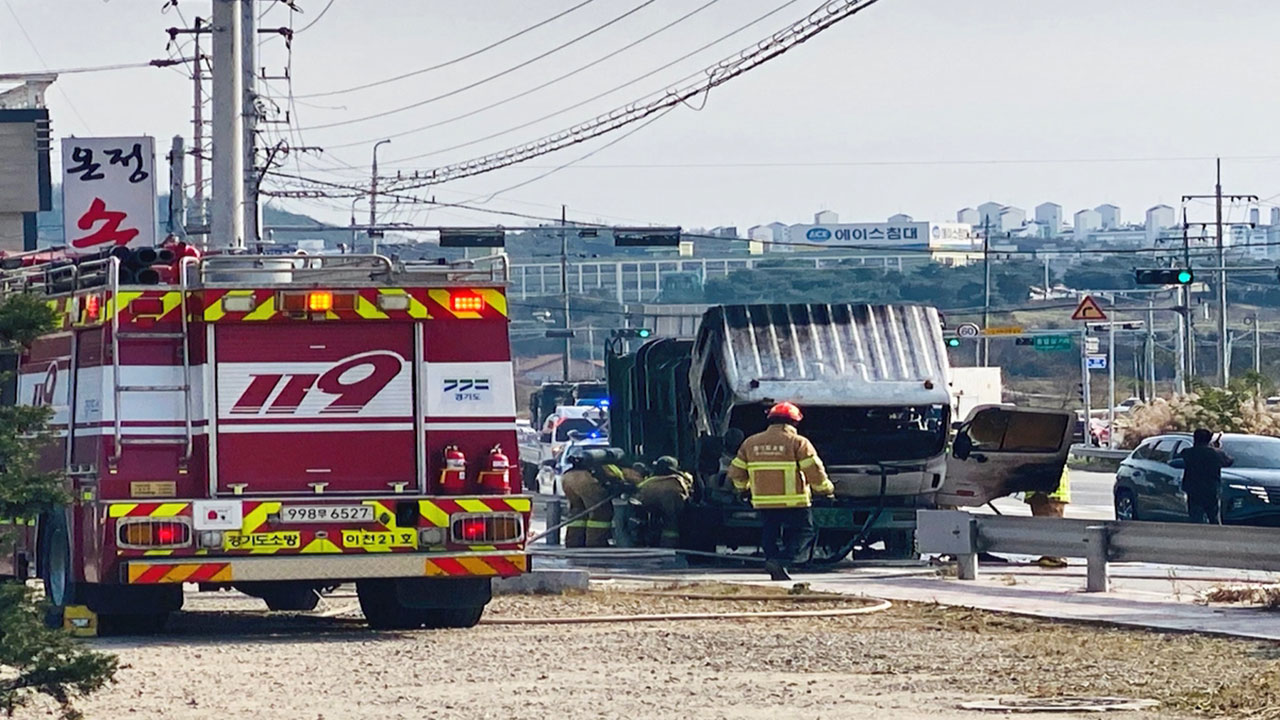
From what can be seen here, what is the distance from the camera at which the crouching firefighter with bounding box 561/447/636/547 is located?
25156 millimetres

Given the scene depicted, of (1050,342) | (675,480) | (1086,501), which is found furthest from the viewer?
(1050,342)

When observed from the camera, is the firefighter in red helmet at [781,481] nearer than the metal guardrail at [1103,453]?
Yes

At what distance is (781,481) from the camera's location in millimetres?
20328

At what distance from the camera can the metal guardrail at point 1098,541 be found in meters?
17.6

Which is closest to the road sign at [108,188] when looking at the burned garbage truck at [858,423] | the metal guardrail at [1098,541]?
the burned garbage truck at [858,423]

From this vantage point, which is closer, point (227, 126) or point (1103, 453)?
point (227, 126)

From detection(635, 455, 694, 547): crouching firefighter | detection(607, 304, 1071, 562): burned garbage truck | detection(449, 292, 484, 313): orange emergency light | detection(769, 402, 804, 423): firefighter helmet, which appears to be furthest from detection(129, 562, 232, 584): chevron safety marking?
detection(635, 455, 694, 547): crouching firefighter

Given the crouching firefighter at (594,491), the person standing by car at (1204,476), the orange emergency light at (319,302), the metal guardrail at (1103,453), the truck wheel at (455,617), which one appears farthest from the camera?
Answer: the metal guardrail at (1103,453)

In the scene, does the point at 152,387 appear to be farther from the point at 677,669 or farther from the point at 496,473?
the point at 677,669

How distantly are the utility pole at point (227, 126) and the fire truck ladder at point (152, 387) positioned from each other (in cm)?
1286

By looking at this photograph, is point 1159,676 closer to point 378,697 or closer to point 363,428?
point 378,697

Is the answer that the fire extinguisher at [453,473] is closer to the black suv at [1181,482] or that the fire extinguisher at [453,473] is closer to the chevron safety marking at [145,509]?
the chevron safety marking at [145,509]

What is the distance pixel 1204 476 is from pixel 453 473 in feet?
45.6

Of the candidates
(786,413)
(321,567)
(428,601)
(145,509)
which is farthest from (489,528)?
(786,413)
